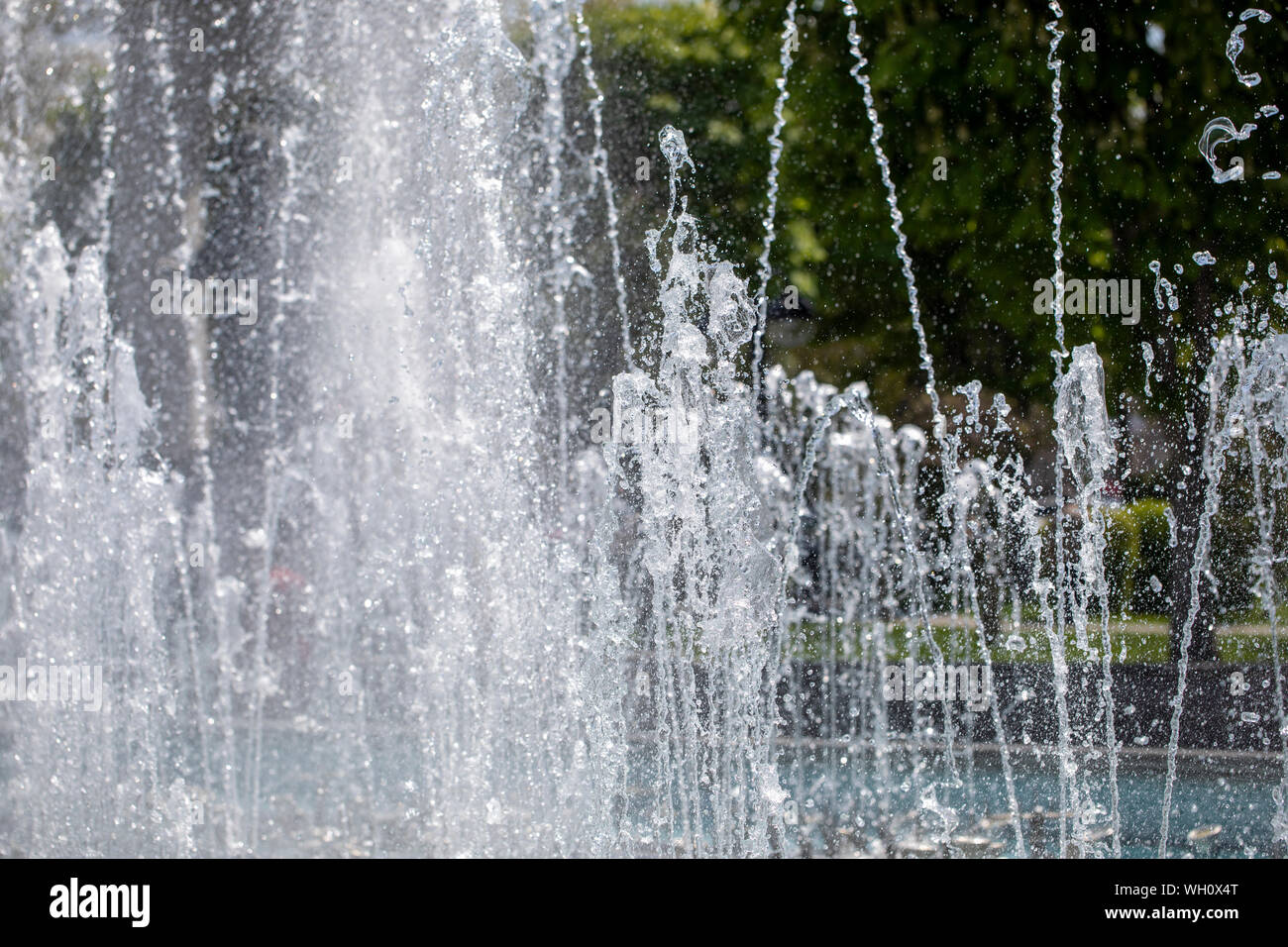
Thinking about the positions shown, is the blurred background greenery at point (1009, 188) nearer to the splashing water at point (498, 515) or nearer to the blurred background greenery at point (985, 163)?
the blurred background greenery at point (985, 163)

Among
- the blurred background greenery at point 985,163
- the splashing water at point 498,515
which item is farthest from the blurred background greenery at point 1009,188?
the splashing water at point 498,515

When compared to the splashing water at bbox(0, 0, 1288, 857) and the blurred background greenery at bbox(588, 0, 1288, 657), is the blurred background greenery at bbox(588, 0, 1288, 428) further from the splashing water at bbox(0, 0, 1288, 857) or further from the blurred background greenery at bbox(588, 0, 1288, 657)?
the splashing water at bbox(0, 0, 1288, 857)

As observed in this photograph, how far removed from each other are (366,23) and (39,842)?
20.4 feet

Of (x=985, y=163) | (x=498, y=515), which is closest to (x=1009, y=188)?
(x=985, y=163)

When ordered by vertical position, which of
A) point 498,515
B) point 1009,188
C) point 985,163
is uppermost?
point 985,163

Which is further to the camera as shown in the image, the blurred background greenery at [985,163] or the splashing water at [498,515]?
the blurred background greenery at [985,163]

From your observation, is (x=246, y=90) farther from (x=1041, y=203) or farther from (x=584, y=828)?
(x=584, y=828)

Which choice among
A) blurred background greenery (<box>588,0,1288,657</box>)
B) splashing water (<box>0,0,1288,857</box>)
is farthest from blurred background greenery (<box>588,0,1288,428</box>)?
splashing water (<box>0,0,1288,857</box>)

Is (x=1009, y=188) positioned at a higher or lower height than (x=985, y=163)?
lower

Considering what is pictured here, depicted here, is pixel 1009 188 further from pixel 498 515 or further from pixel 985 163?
pixel 498 515

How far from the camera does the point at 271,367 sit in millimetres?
11938

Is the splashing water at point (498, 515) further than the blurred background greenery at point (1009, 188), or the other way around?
the blurred background greenery at point (1009, 188)

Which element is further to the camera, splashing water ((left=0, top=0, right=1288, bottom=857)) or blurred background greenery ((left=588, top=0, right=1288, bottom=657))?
blurred background greenery ((left=588, top=0, right=1288, bottom=657))
